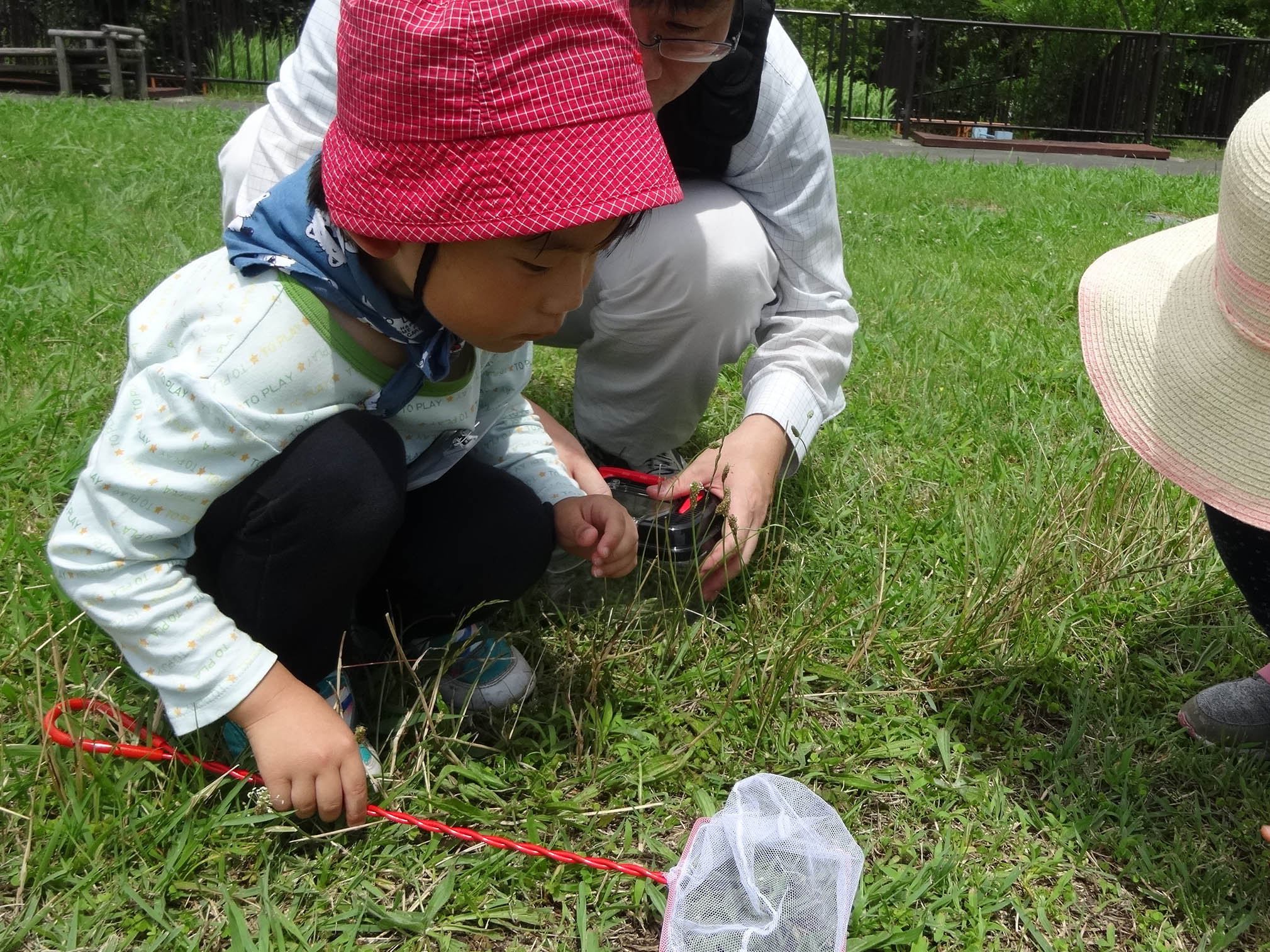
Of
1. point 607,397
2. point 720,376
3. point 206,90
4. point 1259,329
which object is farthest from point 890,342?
point 206,90

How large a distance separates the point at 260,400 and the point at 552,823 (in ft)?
2.17

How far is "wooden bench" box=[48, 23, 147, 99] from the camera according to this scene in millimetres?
12781

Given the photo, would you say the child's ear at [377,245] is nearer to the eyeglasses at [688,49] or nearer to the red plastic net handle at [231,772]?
the eyeglasses at [688,49]

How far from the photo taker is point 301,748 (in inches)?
54.3

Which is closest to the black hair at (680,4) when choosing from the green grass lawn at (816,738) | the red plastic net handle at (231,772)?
the green grass lawn at (816,738)

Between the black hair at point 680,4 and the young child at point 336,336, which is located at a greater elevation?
the black hair at point 680,4

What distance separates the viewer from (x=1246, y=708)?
5.78 ft

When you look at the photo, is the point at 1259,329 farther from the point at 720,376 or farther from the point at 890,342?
the point at 890,342

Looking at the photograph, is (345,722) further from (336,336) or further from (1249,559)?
(1249,559)

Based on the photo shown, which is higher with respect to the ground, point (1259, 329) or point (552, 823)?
point (1259, 329)

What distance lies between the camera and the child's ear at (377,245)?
1384mm

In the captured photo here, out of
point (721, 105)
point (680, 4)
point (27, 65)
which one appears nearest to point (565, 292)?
point (680, 4)

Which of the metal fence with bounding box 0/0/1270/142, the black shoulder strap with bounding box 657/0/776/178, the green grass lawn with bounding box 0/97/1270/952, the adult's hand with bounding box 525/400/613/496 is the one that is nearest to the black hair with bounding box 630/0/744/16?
the black shoulder strap with bounding box 657/0/776/178

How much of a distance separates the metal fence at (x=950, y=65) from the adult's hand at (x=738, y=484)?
14477 millimetres
